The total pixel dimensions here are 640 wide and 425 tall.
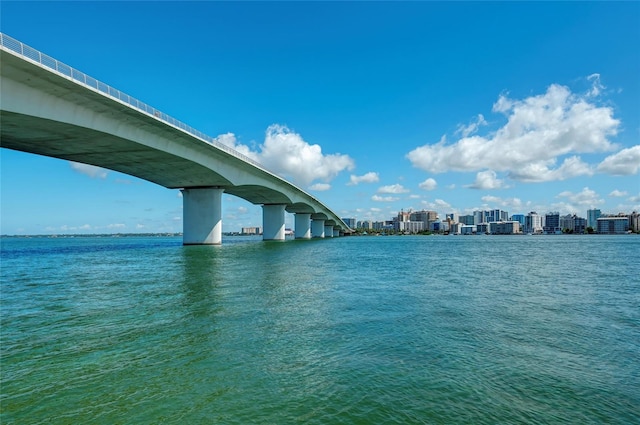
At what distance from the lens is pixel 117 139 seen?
34562 mm

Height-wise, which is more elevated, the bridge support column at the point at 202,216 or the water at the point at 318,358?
the bridge support column at the point at 202,216

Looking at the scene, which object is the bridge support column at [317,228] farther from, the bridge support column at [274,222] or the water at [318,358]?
the water at [318,358]

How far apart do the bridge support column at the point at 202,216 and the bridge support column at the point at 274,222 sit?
31379 mm

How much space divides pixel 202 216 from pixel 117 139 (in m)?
25.8

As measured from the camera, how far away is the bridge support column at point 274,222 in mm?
90938

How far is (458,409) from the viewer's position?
599 cm

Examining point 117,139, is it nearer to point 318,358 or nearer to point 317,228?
point 318,358

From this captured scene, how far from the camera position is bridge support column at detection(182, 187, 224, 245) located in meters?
58.6

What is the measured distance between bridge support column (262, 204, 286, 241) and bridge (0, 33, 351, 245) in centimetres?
1897

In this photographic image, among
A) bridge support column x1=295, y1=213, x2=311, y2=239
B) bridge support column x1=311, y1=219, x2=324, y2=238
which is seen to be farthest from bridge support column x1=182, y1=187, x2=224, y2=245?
bridge support column x1=311, y1=219, x2=324, y2=238

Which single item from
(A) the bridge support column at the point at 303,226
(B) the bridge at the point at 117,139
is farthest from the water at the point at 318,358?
(A) the bridge support column at the point at 303,226

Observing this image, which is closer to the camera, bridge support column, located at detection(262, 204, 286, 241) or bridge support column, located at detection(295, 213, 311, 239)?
bridge support column, located at detection(262, 204, 286, 241)

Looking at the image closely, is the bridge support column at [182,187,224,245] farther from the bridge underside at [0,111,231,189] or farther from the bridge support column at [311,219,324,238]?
the bridge support column at [311,219,324,238]

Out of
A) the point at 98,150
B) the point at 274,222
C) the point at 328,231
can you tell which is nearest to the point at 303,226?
the point at 274,222
